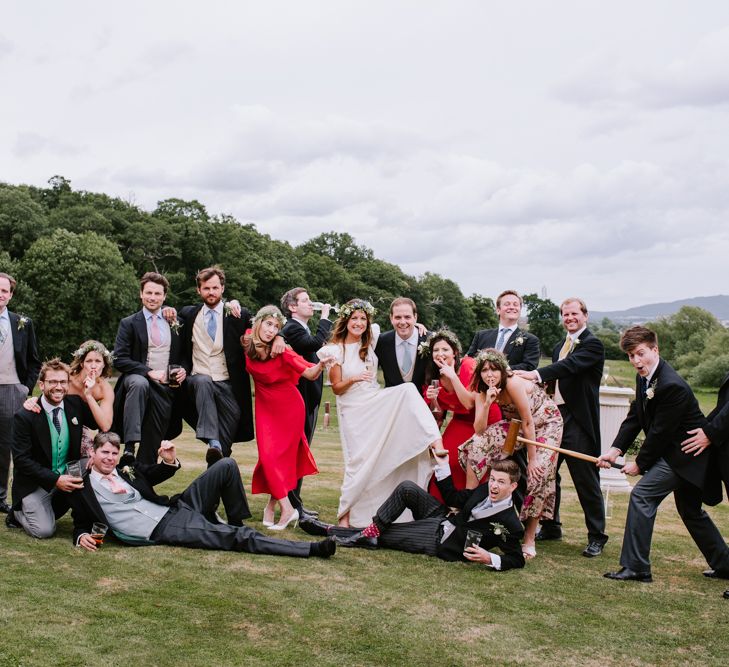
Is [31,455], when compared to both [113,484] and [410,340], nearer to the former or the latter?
[113,484]

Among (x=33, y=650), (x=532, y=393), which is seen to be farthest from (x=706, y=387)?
(x=33, y=650)

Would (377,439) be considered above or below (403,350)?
below

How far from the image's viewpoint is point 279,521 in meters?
8.75

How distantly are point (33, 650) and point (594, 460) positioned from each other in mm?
5091

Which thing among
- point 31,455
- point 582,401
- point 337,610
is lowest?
point 337,610

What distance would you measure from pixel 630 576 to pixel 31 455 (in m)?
5.56

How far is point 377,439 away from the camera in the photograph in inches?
337

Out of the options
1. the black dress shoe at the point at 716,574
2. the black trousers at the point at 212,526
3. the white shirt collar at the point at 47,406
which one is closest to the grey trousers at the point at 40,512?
the white shirt collar at the point at 47,406

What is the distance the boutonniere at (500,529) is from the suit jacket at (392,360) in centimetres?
199

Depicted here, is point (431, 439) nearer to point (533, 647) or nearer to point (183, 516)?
point (183, 516)

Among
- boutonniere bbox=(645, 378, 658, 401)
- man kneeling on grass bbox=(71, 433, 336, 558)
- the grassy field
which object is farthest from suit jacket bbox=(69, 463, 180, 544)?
boutonniere bbox=(645, 378, 658, 401)

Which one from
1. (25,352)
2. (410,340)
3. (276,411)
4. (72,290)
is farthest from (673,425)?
(72,290)

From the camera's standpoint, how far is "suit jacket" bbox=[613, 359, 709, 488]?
7.11 metres

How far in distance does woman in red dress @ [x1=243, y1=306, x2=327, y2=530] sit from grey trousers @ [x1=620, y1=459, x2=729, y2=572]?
3.31m
